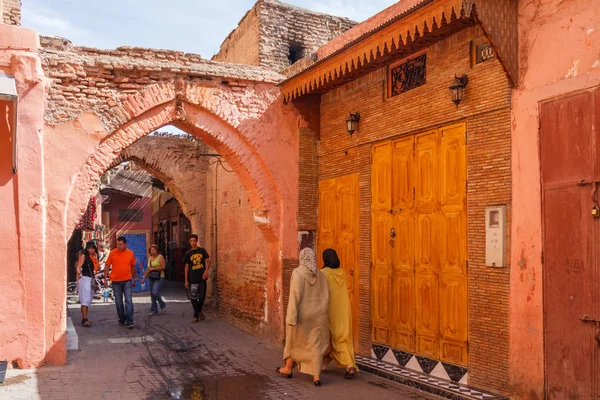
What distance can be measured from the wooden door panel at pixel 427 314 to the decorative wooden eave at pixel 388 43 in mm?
2291

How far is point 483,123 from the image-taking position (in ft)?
19.2

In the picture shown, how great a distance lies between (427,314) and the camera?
21.3 feet

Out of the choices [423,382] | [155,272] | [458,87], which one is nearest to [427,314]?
[423,382]

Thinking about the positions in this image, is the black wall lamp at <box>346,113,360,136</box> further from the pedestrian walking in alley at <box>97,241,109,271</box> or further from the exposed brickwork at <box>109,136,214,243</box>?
the pedestrian walking in alley at <box>97,241,109,271</box>

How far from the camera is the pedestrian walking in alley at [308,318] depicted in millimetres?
6410

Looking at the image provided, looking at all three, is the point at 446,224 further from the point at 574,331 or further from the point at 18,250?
the point at 18,250

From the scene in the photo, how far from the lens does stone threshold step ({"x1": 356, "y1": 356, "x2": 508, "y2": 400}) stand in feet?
18.2

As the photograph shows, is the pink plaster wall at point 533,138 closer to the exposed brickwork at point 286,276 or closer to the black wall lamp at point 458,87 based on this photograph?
the black wall lamp at point 458,87

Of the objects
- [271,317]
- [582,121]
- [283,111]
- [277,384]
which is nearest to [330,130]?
[283,111]

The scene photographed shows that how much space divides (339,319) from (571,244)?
106 inches

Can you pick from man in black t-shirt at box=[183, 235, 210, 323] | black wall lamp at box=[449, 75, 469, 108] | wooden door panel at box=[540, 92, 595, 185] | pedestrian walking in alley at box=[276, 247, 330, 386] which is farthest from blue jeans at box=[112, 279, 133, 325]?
wooden door panel at box=[540, 92, 595, 185]

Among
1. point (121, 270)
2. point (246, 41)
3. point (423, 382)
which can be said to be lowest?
point (423, 382)

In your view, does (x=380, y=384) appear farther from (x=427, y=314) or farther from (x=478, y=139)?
(x=478, y=139)

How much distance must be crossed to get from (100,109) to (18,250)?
79.4 inches
